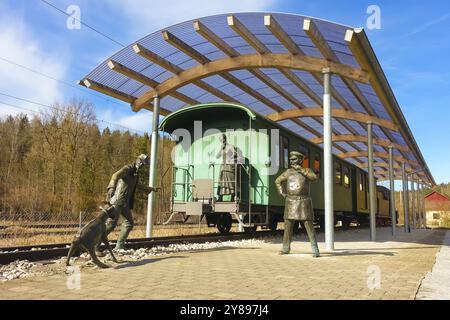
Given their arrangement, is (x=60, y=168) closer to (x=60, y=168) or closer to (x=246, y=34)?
(x=60, y=168)

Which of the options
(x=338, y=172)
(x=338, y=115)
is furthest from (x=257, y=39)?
(x=338, y=172)

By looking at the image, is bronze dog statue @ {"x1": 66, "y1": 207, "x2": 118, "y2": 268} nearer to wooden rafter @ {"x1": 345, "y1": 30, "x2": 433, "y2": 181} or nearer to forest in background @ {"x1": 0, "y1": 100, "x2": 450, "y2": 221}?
wooden rafter @ {"x1": 345, "y1": 30, "x2": 433, "y2": 181}

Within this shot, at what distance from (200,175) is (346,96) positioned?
6064 mm

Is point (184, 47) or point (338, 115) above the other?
point (184, 47)

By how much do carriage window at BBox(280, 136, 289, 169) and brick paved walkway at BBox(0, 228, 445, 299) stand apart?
501 cm

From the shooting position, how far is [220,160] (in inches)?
458

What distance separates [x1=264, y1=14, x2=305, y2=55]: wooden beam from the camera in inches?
368

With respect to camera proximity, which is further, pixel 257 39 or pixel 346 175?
pixel 346 175

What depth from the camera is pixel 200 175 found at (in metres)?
12.1

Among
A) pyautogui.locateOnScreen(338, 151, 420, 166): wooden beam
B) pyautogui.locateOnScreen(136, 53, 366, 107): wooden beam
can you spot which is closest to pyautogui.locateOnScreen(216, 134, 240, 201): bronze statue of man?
pyautogui.locateOnScreen(136, 53, 366, 107): wooden beam

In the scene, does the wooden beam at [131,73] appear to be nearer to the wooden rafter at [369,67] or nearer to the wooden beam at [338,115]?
the wooden beam at [338,115]

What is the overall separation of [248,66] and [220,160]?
113 inches

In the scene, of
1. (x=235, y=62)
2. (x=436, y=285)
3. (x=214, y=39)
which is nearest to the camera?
(x=436, y=285)

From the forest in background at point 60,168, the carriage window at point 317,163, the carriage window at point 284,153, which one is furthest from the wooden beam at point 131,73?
the forest in background at point 60,168
